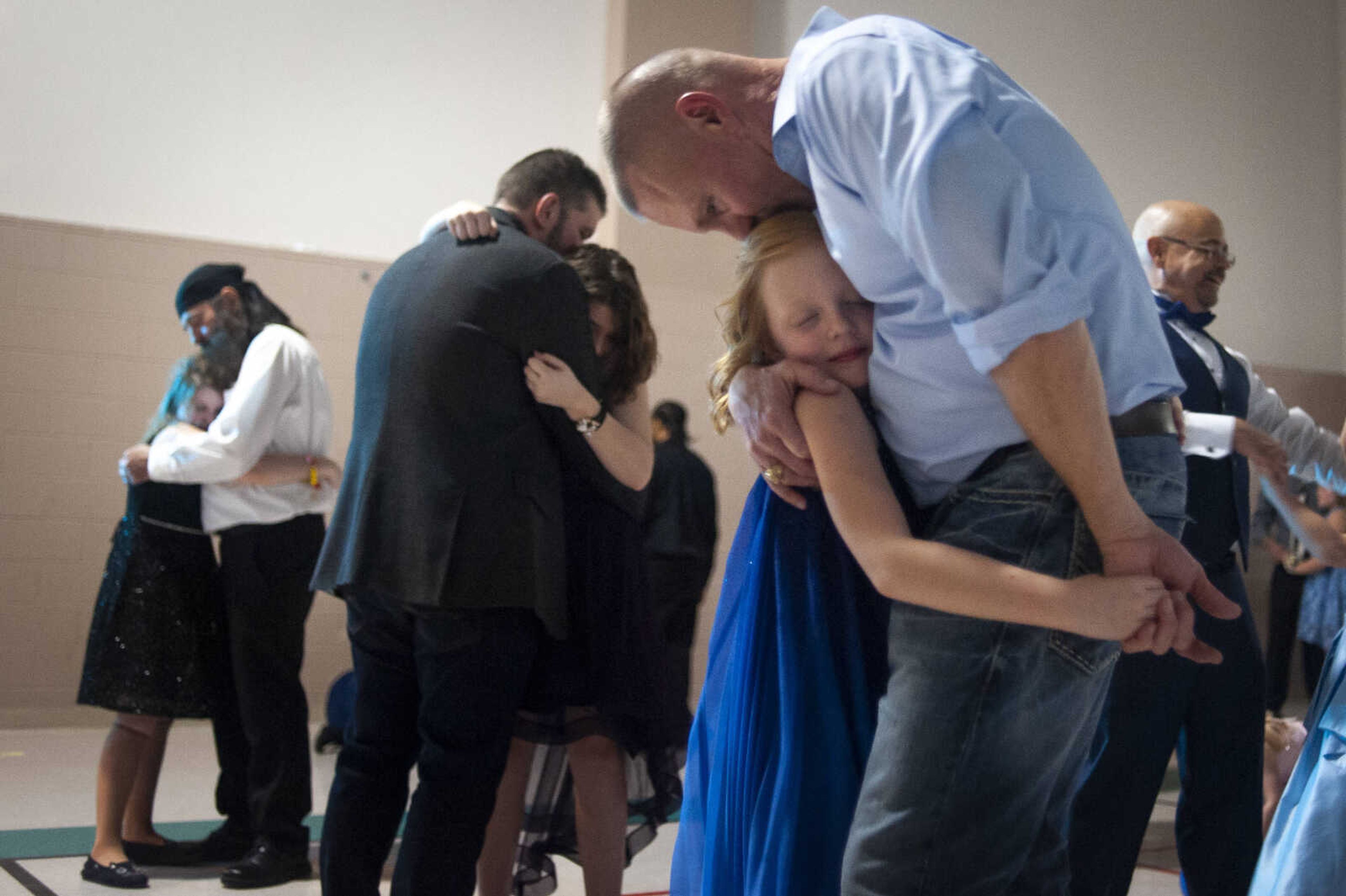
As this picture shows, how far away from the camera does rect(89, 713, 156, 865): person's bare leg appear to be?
10.0 feet

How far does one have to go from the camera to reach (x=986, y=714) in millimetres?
1069

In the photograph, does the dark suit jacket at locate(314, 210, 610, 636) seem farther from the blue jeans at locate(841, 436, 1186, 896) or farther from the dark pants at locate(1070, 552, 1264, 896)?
the dark pants at locate(1070, 552, 1264, 896)

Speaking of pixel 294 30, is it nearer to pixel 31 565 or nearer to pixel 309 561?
pixel 31 565

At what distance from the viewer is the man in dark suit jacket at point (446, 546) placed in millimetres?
1926

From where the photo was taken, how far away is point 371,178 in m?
6.66

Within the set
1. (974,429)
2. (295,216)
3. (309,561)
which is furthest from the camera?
(295,216)

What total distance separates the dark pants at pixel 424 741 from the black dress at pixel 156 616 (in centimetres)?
127

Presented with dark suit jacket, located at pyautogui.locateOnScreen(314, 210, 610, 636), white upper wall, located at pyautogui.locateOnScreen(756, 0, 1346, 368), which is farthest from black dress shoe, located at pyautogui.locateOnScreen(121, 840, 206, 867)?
white upper wall, located at pyautogui.locateOnScreen(756, 0, 1346, 368)

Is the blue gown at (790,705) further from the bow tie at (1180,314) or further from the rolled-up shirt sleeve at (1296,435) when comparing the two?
the rolled-up shirt sleeve at (1296,435)

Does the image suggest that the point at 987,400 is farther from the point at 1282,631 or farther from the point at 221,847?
the point at 1282,631

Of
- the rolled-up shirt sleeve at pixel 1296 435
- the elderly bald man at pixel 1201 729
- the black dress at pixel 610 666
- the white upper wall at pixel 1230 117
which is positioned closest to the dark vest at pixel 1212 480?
the elderly bald man at pixel 1201 729

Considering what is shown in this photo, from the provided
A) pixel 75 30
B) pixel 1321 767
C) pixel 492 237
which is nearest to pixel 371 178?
pixel 75 30

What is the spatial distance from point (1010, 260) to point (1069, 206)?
141mm

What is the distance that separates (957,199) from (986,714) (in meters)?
0.44
